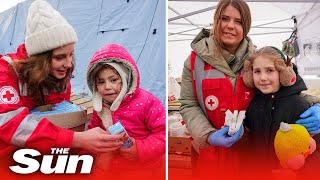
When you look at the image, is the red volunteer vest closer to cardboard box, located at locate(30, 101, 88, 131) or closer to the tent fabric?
the tent fabric

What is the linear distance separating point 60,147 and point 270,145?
2.78 ft

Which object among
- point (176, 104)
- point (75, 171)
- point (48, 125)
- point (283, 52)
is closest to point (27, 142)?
point (48, 125)

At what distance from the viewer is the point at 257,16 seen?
148 cm

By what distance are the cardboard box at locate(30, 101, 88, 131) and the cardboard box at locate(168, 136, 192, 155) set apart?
385mm

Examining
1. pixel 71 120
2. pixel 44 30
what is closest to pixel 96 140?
pixel 71 120

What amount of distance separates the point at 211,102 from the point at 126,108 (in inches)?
13.5

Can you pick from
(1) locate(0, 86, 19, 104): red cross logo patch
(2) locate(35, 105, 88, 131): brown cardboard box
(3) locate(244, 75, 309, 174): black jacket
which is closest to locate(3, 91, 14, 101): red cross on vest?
(1) locate(0, 86, 19, 104): red cross logo patch

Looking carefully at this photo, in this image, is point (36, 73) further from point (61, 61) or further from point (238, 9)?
point (238, 9)

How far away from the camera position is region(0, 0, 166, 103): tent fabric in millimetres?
1458

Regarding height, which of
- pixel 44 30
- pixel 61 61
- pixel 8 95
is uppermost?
pixel 44 30

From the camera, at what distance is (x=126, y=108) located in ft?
4.63

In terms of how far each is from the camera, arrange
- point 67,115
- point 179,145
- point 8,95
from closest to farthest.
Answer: point 8,95 < point 67,115 < point 179,145

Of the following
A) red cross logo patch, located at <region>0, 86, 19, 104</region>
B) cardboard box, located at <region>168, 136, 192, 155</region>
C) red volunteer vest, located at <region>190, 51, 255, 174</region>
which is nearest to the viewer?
red cross logo patch, located at <region>0, 86, 19, 104</region>

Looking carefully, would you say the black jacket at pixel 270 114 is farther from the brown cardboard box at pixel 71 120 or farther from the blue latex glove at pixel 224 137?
the brown cardboard box at pixel 71 120
